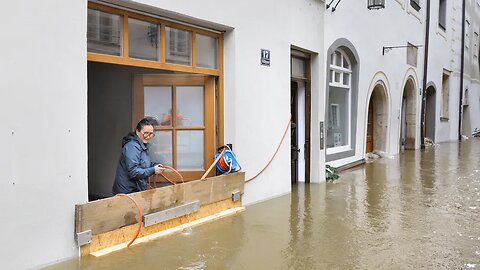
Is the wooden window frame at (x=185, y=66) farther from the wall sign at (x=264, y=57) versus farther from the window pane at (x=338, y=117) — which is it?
the window pane at (x=338, y=117)

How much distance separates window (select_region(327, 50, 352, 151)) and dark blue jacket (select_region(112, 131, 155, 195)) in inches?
219

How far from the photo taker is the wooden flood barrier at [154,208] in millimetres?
4070

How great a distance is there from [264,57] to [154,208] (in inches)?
115

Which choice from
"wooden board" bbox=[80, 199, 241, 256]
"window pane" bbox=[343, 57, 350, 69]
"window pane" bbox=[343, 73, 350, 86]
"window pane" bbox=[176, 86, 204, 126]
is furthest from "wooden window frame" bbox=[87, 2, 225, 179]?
"window pane" bbox=[343, 73, 350, 86]

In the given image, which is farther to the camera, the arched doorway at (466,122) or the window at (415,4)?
the arched doorway at (466,122)

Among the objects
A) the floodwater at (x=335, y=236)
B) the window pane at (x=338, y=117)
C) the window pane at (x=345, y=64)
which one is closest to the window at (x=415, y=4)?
the window pane at (x=345, y=64)

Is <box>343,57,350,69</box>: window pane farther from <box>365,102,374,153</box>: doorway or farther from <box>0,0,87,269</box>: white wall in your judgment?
<box>0,0,87,269</box>: white wall

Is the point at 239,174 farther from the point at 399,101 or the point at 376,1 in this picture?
the point at 399,101

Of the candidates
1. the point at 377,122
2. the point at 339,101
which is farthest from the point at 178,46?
the point at 377,122

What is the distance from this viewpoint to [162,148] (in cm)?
586

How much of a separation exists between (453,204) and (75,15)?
574 centimetres

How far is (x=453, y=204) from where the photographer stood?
6.62 m

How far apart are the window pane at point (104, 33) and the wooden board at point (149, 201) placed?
1527mm

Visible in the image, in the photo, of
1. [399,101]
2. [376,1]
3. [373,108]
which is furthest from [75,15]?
[399,101]
